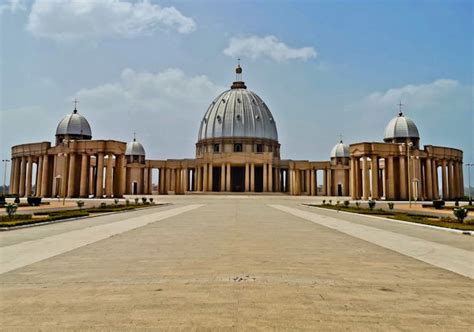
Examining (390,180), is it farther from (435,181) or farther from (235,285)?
(235,285)

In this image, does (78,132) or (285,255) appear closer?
(285,255)

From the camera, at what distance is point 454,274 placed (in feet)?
26.2

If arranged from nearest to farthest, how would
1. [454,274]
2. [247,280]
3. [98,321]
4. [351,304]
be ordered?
[98,321]
[351,304]
[247,280]
[454,274]

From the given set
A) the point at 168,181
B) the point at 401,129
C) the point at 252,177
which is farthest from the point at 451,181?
the point at 168,181

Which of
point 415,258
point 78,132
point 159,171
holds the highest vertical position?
point 78,132

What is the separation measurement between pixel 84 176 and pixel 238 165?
3734 centimetres

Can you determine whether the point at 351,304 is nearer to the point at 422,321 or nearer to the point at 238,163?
the point at 422,321

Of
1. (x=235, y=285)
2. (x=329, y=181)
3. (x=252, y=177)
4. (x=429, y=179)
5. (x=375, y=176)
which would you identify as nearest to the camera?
(x=235, y=285)

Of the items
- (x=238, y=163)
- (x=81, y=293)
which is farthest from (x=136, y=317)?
(x=238, y=163)

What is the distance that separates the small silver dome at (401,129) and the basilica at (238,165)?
20 centimetres

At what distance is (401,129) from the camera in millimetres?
81250

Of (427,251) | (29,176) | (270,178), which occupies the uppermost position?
(270,178)

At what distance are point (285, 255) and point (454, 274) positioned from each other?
12.9 ft

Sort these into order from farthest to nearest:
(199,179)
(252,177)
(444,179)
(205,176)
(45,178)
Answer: (199,179)
(205,176)
(252,177)
(444,179)
(45,178)
